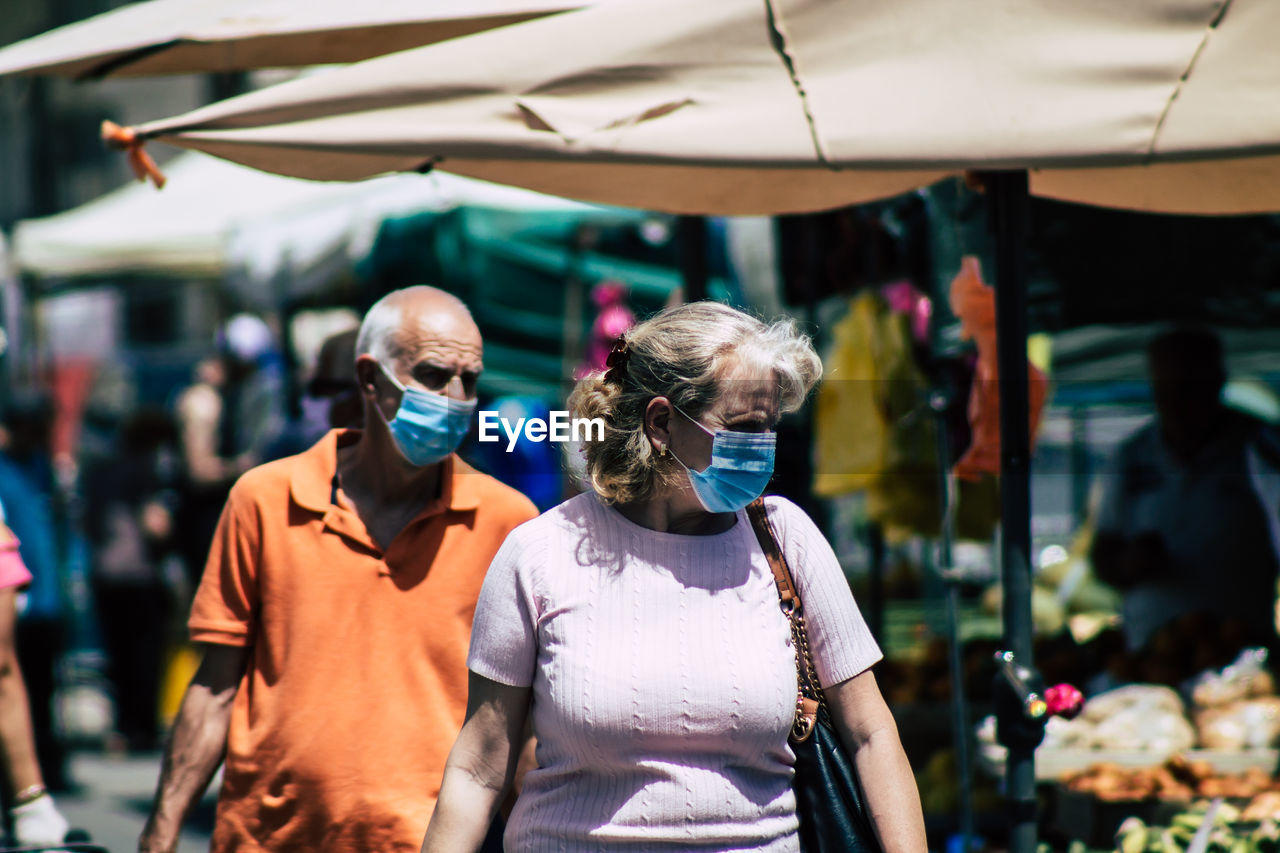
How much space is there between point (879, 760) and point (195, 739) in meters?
1.30

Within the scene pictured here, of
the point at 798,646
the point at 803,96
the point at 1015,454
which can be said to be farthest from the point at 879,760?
the point at 803,96

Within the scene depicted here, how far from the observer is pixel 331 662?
2580 millimetres

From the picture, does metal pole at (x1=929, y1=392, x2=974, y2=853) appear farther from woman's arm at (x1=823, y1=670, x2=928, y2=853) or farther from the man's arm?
the man's arm

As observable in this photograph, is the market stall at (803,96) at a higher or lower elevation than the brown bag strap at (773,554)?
higher

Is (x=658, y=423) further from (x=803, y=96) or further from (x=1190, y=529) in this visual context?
(x=1190, y=529)

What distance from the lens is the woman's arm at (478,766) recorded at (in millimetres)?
2111

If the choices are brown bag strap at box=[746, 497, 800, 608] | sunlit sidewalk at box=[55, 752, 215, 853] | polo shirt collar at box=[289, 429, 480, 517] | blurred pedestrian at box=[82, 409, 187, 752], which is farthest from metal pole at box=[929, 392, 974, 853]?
blurred pedestrian at box=[82, 409, 187, 752]

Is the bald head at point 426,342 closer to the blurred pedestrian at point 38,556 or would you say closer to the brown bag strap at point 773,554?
the brown bag strap at point 773,554

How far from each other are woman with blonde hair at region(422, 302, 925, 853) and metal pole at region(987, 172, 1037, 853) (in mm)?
862

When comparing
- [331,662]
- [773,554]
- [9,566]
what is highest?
[773,554]

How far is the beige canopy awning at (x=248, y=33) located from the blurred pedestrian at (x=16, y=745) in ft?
3.82

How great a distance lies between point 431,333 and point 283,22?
822 millimetres

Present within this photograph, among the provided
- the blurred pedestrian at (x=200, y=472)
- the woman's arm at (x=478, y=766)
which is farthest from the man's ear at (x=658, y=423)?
the blurred pedestrian at (x=200, y=472)

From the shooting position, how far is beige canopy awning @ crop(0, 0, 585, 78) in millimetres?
3029
